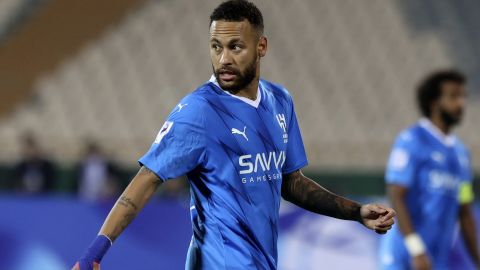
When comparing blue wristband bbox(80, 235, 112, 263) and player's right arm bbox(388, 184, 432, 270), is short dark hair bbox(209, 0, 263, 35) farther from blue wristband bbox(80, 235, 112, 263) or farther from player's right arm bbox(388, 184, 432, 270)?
player's right arm bbox(388, 184, 432, 270)

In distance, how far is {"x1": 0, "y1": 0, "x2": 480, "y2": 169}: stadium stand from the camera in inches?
565

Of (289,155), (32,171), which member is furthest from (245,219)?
(32,171)

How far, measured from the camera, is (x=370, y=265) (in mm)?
9227

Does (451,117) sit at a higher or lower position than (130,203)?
lower

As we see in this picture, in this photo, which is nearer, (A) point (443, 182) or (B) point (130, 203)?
(B) point (130, 203)

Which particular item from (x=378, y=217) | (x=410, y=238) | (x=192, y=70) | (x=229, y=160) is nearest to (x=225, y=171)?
(x=229, y=160)

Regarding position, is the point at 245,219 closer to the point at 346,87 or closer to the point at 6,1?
the point at 346,87

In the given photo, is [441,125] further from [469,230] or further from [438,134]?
[469,230]

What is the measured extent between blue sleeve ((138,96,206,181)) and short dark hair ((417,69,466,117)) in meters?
3.45

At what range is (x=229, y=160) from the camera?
4.17 meters

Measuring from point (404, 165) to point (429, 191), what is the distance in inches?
10.2

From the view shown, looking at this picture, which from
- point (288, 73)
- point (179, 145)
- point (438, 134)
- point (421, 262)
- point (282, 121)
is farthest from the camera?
point (288, 73)

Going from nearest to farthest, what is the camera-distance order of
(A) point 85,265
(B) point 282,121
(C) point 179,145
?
1. (A) point 85,265
2. (C) point 179,145
3. (B) point 282,121

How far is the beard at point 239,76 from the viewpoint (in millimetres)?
4141
